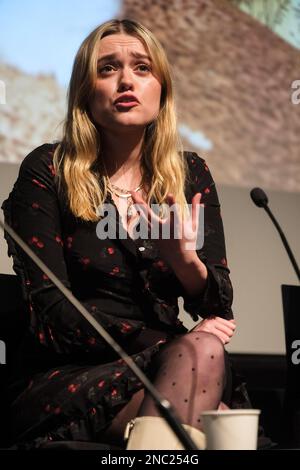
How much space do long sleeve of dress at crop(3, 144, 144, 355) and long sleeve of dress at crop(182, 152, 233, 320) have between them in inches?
5.9

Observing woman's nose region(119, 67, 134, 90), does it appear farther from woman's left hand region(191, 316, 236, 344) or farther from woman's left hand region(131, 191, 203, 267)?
woman's left hand region(191, 316, 236, 344)

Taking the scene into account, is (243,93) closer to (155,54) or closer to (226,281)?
(155,54)

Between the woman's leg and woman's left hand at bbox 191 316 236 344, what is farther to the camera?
woman's left hand at bbox 191 316 236 344

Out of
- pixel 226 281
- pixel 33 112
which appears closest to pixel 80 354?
pixel 226 281

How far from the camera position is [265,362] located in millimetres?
2887

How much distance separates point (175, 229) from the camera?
169 centimetres

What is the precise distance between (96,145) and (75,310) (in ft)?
1.44

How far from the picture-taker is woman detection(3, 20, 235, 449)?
1741mm

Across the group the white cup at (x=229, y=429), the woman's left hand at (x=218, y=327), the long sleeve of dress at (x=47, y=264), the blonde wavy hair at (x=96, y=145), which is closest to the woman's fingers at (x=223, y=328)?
the woman's left hand at (x=218, y=327)

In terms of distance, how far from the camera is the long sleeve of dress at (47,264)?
6.06ft

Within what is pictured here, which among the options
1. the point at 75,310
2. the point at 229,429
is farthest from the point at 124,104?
the point at 229,429

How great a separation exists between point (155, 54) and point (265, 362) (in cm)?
124

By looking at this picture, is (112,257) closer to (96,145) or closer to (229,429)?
(96,145)

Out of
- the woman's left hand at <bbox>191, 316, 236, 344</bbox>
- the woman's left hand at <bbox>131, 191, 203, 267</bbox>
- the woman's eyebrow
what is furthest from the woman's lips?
the woman's left hand at <bbox>191, 316, 236, 344</bbox>
